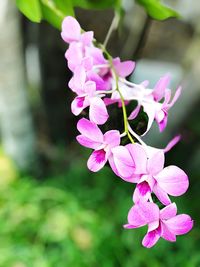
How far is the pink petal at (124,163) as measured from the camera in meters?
0.48

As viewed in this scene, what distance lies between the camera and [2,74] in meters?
1.70

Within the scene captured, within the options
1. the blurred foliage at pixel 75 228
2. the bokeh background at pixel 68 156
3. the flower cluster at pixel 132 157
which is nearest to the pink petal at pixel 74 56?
the flower cluster at pixel 132 157

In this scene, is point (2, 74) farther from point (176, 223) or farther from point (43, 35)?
point (176, 223)

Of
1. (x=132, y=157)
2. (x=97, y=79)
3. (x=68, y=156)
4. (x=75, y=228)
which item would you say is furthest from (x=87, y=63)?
(x=68, y=156)

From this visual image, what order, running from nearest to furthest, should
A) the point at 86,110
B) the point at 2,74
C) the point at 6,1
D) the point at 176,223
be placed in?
the point at 176,223
the point at 86,110
the point at 6,1
the point at 2,74

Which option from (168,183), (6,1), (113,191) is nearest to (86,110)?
(168,183)

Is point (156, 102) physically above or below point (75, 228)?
above

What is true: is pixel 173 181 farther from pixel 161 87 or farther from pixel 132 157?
pixel 161 87

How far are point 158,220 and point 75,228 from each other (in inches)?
51.1

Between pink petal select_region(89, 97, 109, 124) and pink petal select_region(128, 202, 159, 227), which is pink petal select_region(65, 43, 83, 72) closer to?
pink petal select_region(89, 97, 109, 124)

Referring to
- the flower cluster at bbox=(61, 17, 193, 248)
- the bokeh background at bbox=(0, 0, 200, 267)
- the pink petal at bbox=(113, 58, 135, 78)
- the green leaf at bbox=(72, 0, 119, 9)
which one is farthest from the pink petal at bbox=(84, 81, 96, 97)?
the bokeh background at bbox=(0, 0, 200, 267)

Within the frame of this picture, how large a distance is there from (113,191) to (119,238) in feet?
0.88

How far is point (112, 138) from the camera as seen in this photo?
499mm

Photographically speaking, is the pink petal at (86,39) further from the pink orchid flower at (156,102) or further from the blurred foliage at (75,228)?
the blurred foliage at (75,228)
